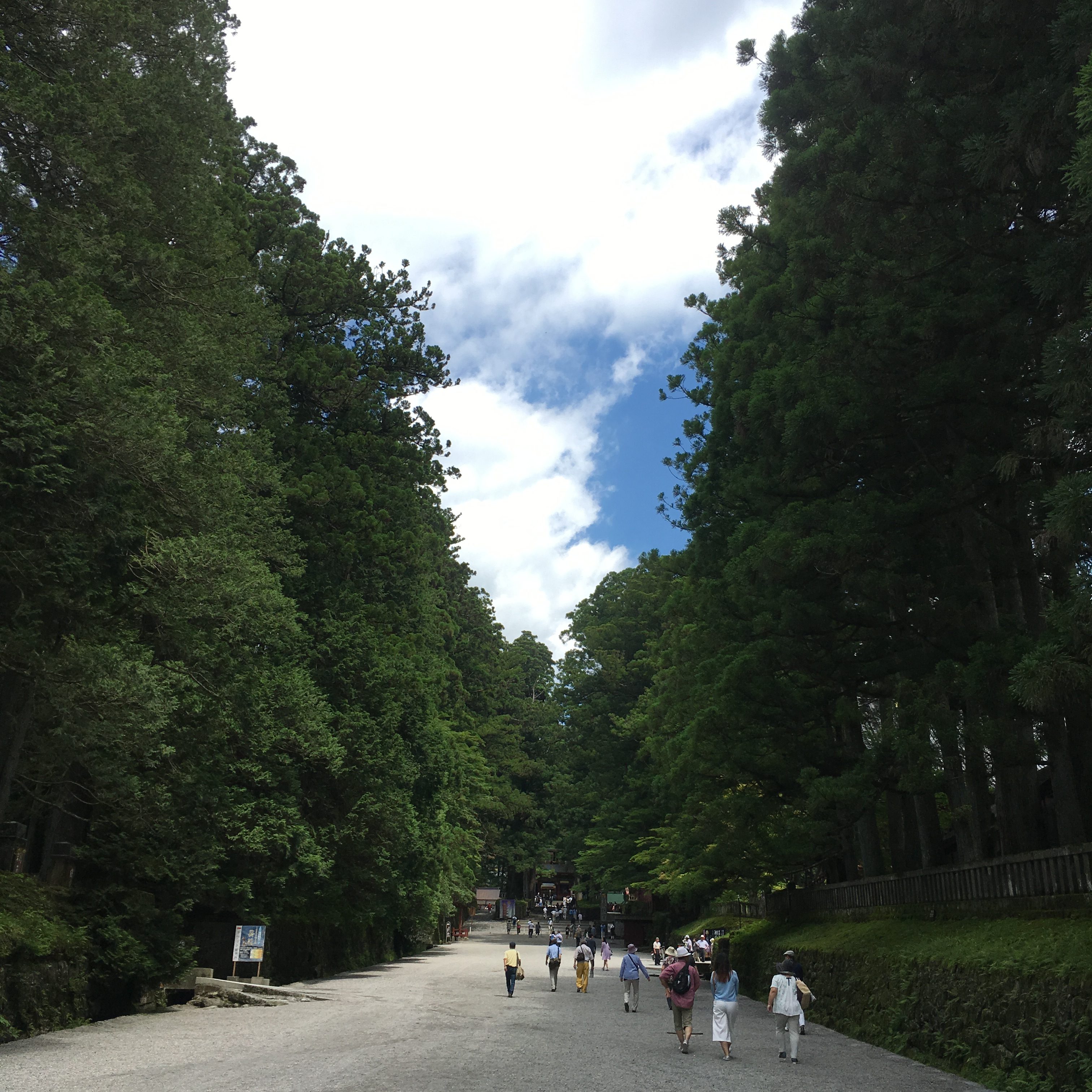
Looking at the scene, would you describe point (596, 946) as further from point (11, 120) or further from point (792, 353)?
point (11, 120)

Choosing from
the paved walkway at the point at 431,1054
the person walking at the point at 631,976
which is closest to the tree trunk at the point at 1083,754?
the paved walkway at the point at 431,1054

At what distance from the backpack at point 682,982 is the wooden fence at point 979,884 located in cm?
404

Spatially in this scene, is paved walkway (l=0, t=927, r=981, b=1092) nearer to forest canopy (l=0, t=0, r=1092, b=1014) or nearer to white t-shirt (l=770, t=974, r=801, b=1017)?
white t-shirt (l=770, t=974, r=801, b=1017)

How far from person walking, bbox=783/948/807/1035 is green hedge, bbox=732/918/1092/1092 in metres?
0.42

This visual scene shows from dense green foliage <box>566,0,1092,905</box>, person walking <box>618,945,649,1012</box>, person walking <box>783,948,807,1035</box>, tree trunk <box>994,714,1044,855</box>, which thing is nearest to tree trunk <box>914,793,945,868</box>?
dense green foliage <box>566,0,1092,905</box>

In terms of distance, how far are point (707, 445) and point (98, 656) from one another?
12276 millimetres

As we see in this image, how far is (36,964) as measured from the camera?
505 inches

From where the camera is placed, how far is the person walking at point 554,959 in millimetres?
23094

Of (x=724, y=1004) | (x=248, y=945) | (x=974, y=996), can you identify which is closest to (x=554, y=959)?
(x=248, y=945)

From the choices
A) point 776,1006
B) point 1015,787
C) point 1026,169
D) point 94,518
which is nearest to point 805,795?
point 1015,787

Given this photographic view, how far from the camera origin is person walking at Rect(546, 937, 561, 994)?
23.1 m

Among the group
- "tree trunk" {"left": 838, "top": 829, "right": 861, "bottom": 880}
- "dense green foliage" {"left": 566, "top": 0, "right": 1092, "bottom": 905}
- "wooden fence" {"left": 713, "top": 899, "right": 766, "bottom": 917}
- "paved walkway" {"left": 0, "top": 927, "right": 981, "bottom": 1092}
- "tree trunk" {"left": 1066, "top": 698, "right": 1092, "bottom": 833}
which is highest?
"dense green foliage" {"left": 566, "top": 0, "right": 1092, "bottom": 905}

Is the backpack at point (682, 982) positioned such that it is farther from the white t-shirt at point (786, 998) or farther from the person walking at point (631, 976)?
the person walking at point (631, 976)

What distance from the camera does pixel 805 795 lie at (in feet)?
58.2
